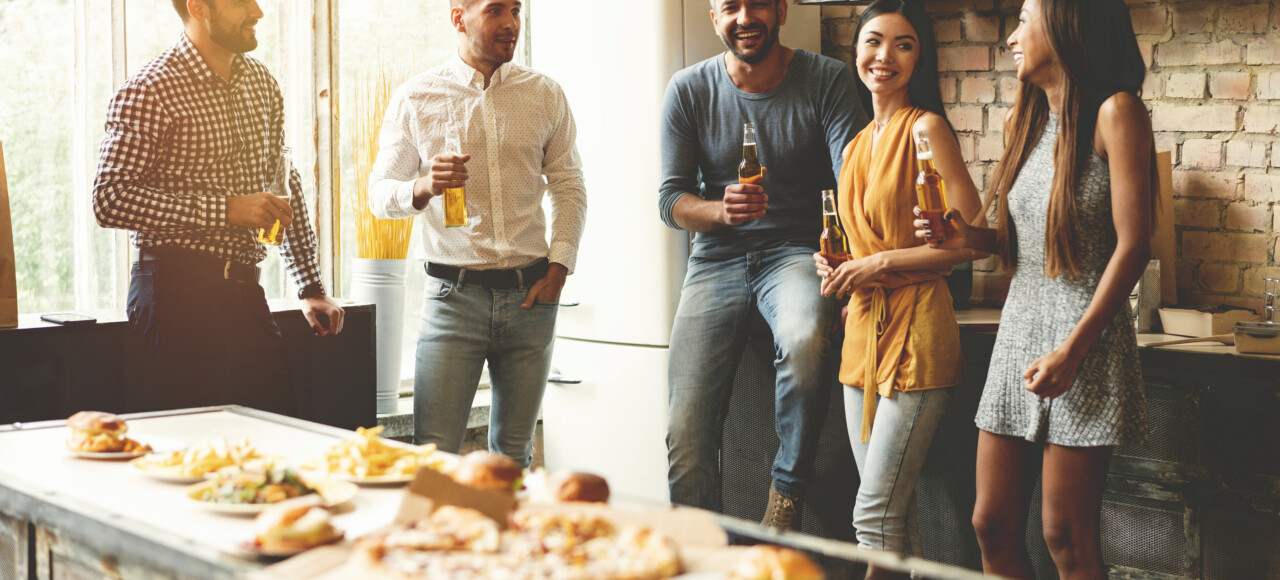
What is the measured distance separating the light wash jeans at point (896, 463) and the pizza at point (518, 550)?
3.66 ft

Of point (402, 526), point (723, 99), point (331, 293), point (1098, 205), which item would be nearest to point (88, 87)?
point (331, 293)

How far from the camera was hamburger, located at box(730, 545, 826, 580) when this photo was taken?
41.4 inches

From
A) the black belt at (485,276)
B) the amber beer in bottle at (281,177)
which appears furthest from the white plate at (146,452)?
the black belt at (485,276)

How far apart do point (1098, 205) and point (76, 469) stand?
177cm

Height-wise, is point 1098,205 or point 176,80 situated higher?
point 176,80

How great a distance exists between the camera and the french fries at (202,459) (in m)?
1.51

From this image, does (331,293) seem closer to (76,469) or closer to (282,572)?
(76,469)

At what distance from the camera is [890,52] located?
7.60 feet

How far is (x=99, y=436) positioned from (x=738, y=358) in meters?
1.53

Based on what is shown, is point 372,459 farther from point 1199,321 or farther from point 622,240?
point 1199,321

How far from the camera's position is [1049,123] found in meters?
2.09

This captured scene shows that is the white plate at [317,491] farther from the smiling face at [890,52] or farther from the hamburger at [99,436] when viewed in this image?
the smiling face at [890,52]

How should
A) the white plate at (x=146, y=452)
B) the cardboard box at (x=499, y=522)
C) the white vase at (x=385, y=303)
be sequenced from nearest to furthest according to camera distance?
1. the cardboard box at (x=499, y=522)
2. the white plate at (x=146, y=452)
3. the white vase at (x=385, y=303)

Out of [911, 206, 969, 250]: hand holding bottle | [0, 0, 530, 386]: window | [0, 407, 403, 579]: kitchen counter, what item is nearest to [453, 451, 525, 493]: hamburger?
[0, 407, 403, 579]: kitchen counter
